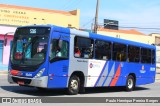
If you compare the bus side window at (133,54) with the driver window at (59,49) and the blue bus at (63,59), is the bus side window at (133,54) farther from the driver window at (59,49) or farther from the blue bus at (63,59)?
the driver window at (59,49)

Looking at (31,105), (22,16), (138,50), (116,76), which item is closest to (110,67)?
(116,76)

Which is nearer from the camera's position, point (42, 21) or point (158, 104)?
point (158, 104)

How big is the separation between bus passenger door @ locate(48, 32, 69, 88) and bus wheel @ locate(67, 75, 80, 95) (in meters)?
0.44

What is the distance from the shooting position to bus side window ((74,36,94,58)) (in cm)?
1658

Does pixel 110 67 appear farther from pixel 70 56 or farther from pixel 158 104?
pixel 158 104

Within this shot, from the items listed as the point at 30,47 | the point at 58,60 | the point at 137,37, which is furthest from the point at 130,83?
the point at 137,37

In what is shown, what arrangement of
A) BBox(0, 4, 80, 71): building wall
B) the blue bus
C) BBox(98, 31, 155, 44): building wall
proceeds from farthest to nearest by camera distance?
BBox(98, 31, 155, 44): building wall < BBox(0, 4, 80, 71): building wall < the blue bus

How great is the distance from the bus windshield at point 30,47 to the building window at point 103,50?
3337 mm

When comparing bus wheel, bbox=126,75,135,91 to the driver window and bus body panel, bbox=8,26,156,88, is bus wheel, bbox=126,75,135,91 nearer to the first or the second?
bus body panel, bbox=8,26,156,88

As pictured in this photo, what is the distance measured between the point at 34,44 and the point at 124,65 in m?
6.43

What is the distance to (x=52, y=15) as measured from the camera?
45.3 meters

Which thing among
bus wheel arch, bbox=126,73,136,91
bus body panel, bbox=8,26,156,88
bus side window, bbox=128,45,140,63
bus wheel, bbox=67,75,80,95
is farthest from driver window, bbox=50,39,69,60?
bus wheel arch, bbox=126,73,136,91

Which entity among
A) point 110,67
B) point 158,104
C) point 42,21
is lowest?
point 158,104

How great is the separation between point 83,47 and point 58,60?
1771 millimetres
